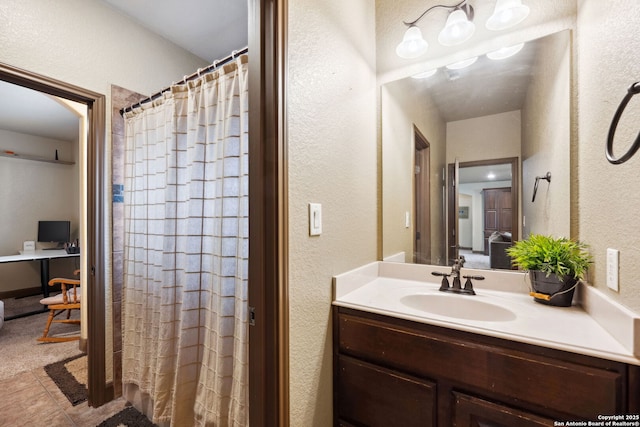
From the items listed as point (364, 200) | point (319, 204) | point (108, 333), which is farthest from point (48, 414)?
point (364, 200)

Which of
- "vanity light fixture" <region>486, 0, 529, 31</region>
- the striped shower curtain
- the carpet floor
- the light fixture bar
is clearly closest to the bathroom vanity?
the striped shower curtain

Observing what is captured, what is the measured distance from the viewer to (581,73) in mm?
1069

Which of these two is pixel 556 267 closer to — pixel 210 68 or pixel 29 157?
pixel 210 68

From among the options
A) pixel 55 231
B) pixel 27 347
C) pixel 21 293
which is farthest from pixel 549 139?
pixel 21 293

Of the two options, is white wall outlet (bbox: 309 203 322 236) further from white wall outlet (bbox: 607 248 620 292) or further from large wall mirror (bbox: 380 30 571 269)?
white wall outlet (bbox: 607 248 620 292)

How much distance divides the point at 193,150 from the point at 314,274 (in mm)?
971

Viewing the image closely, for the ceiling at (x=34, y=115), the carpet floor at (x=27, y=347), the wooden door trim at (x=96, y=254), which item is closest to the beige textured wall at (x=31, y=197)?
the ceiling at (x=34, y=115)

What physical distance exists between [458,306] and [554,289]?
363mm

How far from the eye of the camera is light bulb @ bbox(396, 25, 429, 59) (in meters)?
1.40

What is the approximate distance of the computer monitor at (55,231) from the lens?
432 cm

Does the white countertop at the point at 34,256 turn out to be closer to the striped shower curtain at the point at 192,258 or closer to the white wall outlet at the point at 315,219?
the striped shower curtain at the point at 192,258

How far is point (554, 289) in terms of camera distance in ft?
3.39

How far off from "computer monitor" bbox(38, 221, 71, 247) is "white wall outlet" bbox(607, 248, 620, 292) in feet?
21.2

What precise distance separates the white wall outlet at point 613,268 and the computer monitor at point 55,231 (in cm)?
646
